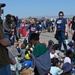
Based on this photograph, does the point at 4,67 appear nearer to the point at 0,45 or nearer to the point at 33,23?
the point at 0,45

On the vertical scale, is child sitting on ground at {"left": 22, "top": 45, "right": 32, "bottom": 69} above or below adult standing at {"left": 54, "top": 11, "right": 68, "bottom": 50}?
below

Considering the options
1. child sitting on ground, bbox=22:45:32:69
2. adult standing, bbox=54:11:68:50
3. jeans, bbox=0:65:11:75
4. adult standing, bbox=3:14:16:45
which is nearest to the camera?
jeans, bbox=0:65:11:75

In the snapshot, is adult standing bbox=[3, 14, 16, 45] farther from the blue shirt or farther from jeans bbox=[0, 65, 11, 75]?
jeans bbox=[0, 65, 11, 75]

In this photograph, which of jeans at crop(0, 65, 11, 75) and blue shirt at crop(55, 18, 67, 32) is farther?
blue shirt at crop(55, 18, 67, 32)

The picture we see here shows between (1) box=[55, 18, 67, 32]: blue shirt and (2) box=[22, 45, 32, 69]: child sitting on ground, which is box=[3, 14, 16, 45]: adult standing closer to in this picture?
(2) box=[22, 45, 32, 69]: child sitting on ground

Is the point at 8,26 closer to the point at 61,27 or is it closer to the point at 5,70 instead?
the point at 61,27

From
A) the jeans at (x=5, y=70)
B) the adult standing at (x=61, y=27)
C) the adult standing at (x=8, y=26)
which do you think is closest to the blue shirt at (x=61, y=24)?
the adult standing at (x=61, y=27)

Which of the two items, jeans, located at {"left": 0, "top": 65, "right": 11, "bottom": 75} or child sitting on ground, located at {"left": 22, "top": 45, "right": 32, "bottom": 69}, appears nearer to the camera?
jeans, located at {"left": 0, "top": 65, "right": 11, "bottom": 75}

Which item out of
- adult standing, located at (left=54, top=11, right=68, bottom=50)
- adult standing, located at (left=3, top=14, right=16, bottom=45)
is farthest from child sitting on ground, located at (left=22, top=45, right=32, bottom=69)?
adult standing, located at (left=54, top=11, right=68, bottom=50)

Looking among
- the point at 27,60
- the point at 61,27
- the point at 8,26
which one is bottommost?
the point at 27,60

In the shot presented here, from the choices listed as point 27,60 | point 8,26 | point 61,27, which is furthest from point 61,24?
point 27,60

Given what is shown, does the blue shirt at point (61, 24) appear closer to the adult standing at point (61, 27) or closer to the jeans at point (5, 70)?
the adult standing at point (61, 27)

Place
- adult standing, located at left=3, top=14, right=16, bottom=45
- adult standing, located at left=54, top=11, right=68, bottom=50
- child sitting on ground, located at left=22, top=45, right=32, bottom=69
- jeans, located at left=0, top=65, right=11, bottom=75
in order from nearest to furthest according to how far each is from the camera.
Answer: jeans, located at left=0, top=65, right=11, bottom=75, child sitting on ground, located at left=22, top=45, right=32, bottom=69, adult standing, located at left=3, top=14, right=16, bottom=45, adult standing, located at left=54, top=11, right=68, bottom=50

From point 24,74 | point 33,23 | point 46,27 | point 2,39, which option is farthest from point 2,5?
point 46,27
